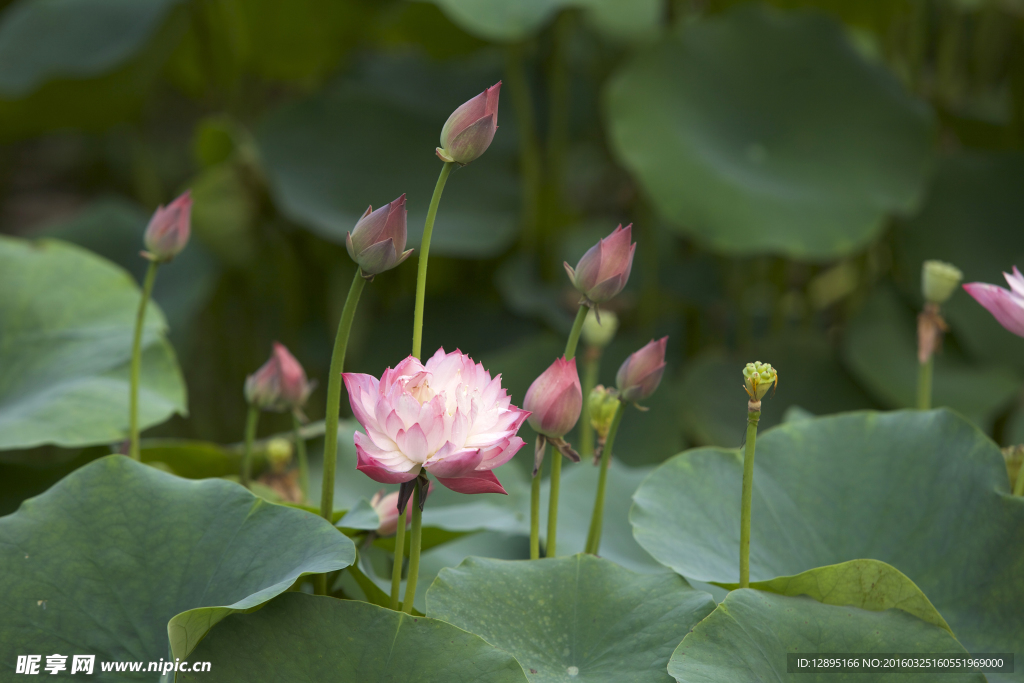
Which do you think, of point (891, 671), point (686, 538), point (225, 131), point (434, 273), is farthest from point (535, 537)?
point (434, 273)

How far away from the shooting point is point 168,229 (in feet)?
1.91

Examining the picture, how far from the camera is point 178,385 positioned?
86 cm

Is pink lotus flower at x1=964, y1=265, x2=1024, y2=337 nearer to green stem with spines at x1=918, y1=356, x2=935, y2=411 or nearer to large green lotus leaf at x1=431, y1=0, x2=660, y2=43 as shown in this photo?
green stem with spines at x1=918, y1=356, x2=935, y2=411

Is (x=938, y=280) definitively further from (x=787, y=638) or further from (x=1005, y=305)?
(x=787, y=638)

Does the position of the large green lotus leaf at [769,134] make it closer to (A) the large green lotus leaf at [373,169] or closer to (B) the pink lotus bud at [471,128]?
(A) the large green lotus leaf at [373,169]

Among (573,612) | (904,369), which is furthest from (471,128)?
(904,369)

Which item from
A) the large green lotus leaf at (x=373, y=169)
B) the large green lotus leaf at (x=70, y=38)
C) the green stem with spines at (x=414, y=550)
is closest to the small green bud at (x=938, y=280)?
the green stem with spines at (x=414, y=550)

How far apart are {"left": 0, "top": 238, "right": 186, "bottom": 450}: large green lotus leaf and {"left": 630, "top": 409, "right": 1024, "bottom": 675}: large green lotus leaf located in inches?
19.6

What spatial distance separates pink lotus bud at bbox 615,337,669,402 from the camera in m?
0.54

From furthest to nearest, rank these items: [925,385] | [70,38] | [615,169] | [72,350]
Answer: [615,169]
[70,38]
[72,350]
[925,385]

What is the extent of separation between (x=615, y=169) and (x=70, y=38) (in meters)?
1.29

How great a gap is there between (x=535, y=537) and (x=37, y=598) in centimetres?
32

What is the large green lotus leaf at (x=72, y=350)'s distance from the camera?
74cm

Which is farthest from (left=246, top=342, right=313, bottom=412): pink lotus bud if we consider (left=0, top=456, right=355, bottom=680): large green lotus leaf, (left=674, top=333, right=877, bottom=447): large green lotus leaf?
(left=674, top=333, right=877, bottom=447): large green lotus leaf
